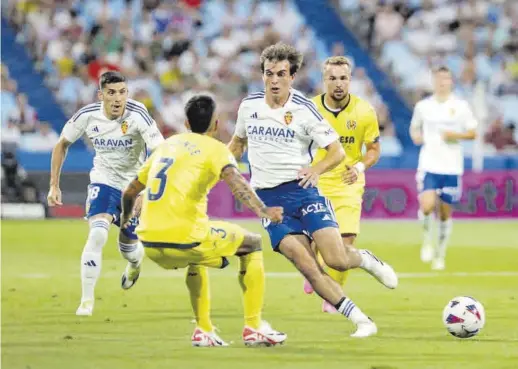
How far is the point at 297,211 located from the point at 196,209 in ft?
4.30

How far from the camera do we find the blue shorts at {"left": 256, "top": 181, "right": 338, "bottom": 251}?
10.0 metres

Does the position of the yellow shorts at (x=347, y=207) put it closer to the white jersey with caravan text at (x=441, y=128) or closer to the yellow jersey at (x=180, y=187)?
the yellow jersey at (x=180, y=187)

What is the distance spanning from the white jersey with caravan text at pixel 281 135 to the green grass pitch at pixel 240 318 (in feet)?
4.19

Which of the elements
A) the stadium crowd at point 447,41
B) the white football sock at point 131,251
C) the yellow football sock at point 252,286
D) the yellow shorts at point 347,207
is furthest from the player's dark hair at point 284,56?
the stadium crowd at point 447,41

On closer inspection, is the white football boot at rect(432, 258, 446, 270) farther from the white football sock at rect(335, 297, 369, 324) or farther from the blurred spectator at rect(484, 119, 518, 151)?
the blurred spectator at rect(484, 119, 518, 151)

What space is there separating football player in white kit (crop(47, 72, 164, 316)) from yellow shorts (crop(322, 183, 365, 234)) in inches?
66.6

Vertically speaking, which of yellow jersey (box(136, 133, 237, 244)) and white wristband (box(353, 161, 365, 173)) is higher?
white wristband (box(353, 161, 365, 173))

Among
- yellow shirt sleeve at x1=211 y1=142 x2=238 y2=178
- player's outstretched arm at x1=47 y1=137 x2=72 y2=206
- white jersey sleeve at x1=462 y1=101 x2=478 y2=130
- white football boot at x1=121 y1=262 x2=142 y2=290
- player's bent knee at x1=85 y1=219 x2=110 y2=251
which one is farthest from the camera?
white jersey sleeve at x1=462 y1=101 x2=478 y2=130

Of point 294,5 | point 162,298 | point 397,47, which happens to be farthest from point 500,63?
point 162,298

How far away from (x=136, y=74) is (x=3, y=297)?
14.3m

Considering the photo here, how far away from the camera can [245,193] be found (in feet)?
28.9

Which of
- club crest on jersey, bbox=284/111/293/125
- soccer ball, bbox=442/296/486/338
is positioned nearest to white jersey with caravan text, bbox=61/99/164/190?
club crest on jersey, bbox=284/111/293/125

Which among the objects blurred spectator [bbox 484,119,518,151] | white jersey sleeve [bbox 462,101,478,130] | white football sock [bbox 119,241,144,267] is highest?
blurred spectator [bbox 484,119,518,151]

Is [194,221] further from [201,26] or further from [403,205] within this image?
[201,26]
